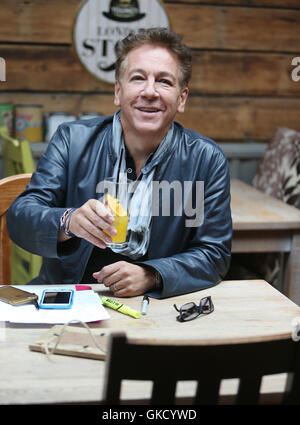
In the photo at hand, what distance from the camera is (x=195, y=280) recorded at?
1.47 meters

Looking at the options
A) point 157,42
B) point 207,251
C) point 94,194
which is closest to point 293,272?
point 207,251

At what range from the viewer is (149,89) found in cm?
165

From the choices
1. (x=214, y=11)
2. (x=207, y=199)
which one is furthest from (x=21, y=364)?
(x=214, y=11)

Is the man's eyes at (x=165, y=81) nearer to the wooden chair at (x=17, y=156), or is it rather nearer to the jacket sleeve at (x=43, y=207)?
the jacket sleeve at (x=43, y=207)

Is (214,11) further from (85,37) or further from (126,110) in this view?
(126,110)

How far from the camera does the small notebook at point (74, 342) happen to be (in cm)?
105

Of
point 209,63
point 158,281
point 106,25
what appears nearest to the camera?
point 158,281

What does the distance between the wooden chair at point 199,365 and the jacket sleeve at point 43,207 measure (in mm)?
791

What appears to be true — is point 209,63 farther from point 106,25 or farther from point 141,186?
point 141,186

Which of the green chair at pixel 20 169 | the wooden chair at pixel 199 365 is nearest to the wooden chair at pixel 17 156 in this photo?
the green chair at pixel 20 169

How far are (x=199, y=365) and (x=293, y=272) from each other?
171cm

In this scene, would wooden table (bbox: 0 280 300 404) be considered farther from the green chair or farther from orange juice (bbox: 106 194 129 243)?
the green chair

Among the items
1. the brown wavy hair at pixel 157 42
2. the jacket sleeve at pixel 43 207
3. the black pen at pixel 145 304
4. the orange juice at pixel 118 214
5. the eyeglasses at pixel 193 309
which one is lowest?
the black pen at pixel 145 304
